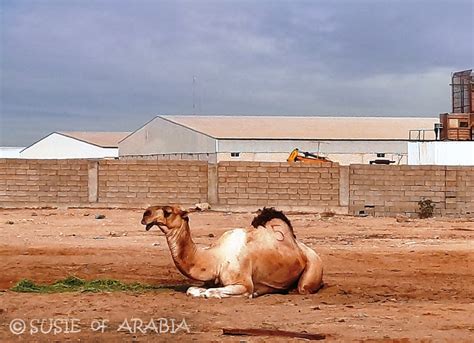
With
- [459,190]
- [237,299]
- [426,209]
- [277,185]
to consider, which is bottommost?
[237,299]

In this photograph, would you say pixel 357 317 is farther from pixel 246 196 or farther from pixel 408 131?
pixel 408 131

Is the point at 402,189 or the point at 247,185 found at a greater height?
the point at 247,185

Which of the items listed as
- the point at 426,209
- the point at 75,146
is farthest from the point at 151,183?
the point at 75,146

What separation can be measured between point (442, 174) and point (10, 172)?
52.5ft

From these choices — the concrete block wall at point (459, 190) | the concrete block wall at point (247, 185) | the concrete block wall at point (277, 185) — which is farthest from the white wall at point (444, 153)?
the concrete block wall at point (277, 185)

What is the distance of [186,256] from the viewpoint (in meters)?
11.1

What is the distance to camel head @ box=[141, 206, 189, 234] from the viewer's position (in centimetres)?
1078

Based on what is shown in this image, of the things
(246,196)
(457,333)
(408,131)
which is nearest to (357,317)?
(457,333)

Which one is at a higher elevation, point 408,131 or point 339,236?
point 408,131

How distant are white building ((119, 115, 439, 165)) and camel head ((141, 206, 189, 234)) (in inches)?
1960

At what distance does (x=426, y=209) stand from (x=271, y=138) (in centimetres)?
2968

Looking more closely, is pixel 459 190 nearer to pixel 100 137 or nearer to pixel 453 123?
pixel 453 123

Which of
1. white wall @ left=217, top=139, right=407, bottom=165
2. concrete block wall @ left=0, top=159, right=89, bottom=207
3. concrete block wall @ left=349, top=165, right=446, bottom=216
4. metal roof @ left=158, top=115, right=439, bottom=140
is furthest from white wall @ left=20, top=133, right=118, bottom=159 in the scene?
concrete block wall @ left=349, top=165, right=446, bottom=216

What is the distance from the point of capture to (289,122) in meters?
71.0
